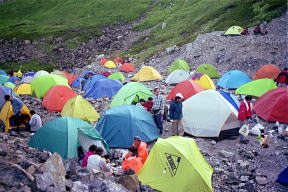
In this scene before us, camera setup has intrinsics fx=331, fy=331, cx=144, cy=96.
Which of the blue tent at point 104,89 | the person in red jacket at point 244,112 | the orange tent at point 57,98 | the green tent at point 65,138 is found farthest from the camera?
the blue tent at point 104,89

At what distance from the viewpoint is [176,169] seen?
9.98m

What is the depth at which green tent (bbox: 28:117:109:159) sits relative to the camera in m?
12.5

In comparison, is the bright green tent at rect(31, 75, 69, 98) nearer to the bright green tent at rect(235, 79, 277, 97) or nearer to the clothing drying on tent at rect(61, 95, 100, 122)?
the clothing drying on tent at rect(61, 95, 100, 122)

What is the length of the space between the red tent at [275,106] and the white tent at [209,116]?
2.25 m

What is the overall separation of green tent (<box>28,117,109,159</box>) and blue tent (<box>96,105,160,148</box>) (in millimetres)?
963

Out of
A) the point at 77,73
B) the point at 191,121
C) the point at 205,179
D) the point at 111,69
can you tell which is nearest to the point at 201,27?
the point at 111,69

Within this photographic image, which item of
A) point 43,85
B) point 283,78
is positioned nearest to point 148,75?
point 43,85

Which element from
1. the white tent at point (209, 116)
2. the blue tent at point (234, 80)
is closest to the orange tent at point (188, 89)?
the white tent at point (209, 116)

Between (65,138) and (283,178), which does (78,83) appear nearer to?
(65,138)

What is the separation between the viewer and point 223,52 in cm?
3238

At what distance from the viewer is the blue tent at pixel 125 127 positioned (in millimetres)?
13773

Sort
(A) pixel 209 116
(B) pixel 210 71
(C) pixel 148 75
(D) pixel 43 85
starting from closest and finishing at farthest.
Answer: (A) pixel 209 116 → (D) pixel 43 85 → (B) pixel 210 71 → (C) pixel 148 75

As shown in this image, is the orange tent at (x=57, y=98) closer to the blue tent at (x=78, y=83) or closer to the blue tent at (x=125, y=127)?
the blue tent at (x=125, y=127)

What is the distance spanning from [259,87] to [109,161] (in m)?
11.6
